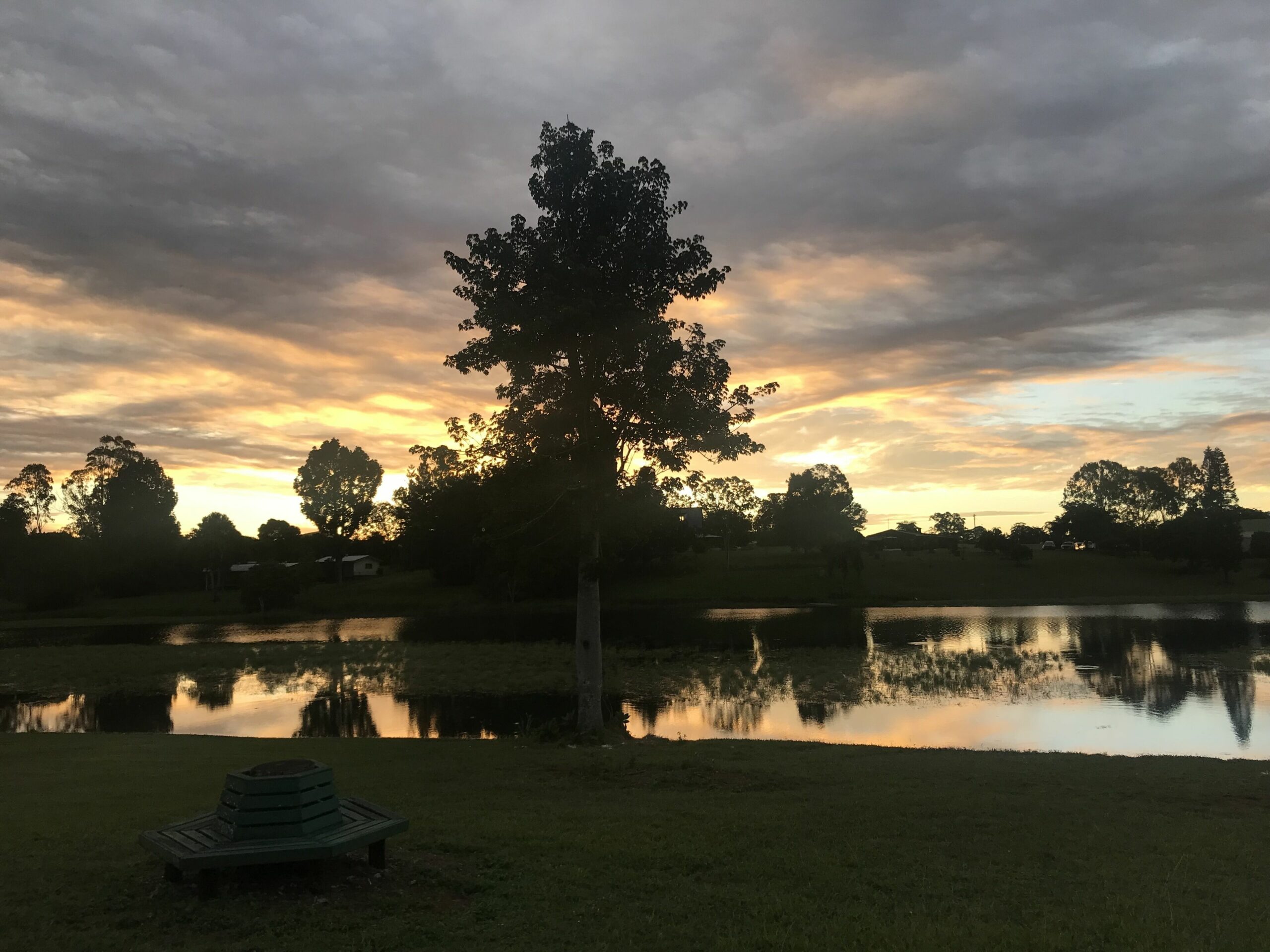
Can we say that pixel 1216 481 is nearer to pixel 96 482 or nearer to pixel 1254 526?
pixel 1254 526

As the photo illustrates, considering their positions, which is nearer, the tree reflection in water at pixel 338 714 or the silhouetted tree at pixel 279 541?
the tree reflection in water at pixel 338 714

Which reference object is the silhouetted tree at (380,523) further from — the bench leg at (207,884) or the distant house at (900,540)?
the bench leg at (207,884)

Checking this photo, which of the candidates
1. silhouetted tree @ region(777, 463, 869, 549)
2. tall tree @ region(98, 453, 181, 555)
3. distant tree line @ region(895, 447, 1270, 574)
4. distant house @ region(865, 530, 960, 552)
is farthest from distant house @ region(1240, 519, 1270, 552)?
tall tree @ region(98, 453, 181, 555)

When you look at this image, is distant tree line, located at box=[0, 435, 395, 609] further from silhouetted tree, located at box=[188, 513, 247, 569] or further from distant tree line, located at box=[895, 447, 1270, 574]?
distant tree line, located at box=[895, 447, 1270, 574]

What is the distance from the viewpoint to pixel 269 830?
7043 millimetres

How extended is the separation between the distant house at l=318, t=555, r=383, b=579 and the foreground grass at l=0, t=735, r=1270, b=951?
110005 mm

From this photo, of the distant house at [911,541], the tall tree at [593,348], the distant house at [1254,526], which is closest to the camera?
the tall tree at [593,348]

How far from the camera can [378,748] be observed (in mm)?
17828

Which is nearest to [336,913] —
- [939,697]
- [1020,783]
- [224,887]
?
[224,887]

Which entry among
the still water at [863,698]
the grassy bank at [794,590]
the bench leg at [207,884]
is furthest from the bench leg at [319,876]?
the grassy bank at [794,590]

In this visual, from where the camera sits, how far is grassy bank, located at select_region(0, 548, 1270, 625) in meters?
80.5

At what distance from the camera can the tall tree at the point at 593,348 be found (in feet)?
60.2

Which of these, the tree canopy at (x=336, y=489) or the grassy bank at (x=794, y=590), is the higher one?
the tree canopy at (x=336, y=489)

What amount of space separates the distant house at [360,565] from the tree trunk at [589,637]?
10404 centimetres
